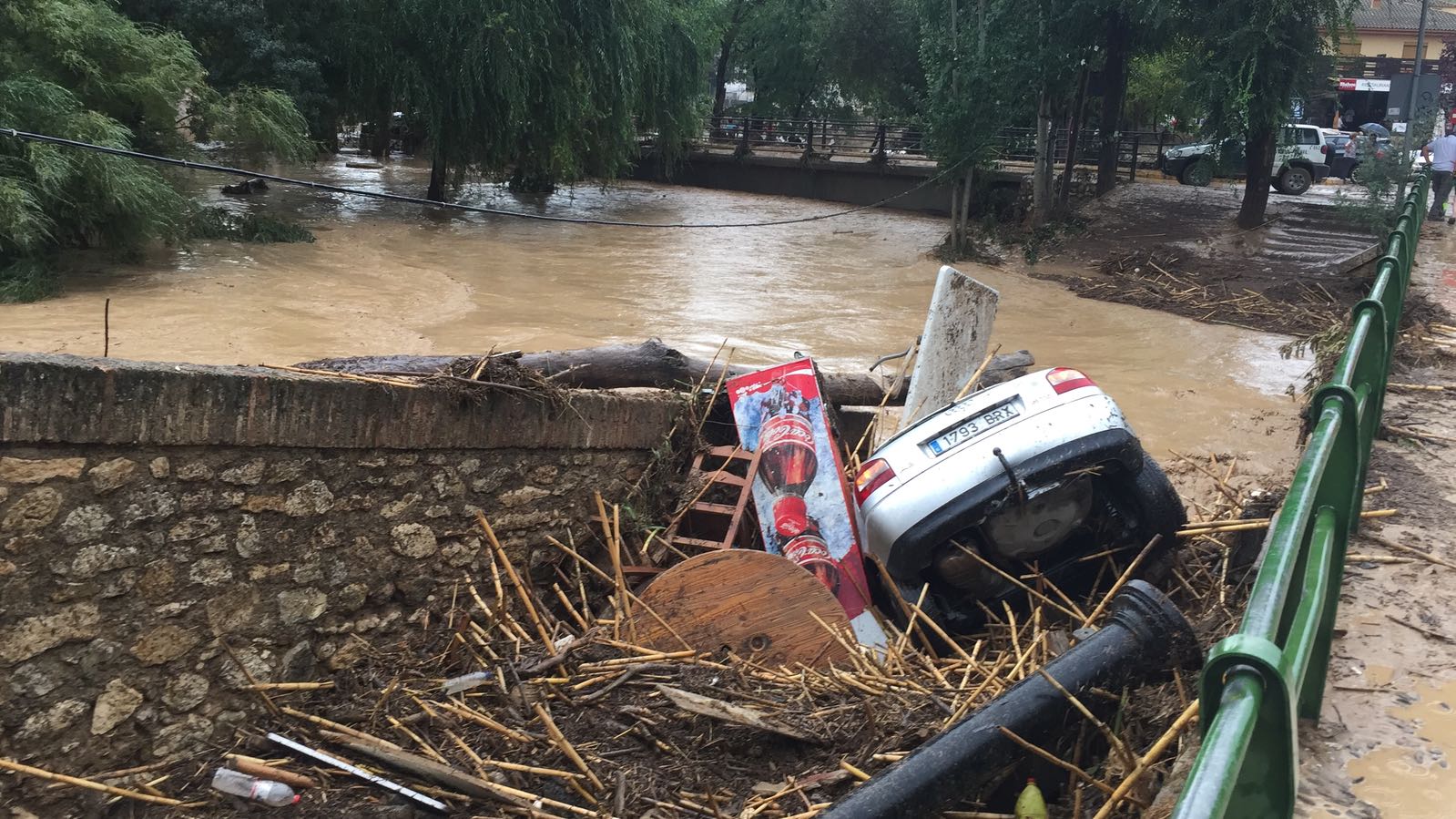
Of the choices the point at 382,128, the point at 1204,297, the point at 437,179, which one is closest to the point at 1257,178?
the point at 1204,297

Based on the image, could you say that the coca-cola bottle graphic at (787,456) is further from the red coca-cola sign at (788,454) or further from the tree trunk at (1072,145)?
the tree trunk at (1072,145)

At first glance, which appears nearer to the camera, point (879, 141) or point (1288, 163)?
point (1288, 163)

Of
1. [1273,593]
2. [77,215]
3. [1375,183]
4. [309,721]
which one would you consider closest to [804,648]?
[309,721]

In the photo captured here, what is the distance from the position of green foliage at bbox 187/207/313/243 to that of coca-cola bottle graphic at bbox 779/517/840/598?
15408 mm

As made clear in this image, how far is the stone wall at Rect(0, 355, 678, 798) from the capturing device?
3.46 metres

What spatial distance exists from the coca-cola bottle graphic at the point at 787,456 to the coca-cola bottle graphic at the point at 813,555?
2.3 inches

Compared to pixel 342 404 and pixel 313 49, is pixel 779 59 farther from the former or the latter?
pixel 342 404

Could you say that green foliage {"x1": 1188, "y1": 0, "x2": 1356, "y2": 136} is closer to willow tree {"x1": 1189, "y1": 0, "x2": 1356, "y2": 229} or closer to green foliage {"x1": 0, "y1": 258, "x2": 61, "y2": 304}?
willow tree {"x1": 1189, "y1": 0, "x2": 1356, "y2": 229}

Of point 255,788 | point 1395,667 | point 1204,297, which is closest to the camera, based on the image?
point 1395,667

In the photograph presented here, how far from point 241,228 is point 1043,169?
631 inches

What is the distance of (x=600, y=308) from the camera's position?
16.4 metres

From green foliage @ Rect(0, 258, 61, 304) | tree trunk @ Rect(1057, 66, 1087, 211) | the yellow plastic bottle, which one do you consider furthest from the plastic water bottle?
tree trunk @ Rect(1057, 66, 1087, 211)

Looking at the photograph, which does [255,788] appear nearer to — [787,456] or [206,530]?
[206,530]

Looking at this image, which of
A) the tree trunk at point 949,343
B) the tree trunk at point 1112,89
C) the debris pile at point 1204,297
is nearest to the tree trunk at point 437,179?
the debris pile at point 1204,297
